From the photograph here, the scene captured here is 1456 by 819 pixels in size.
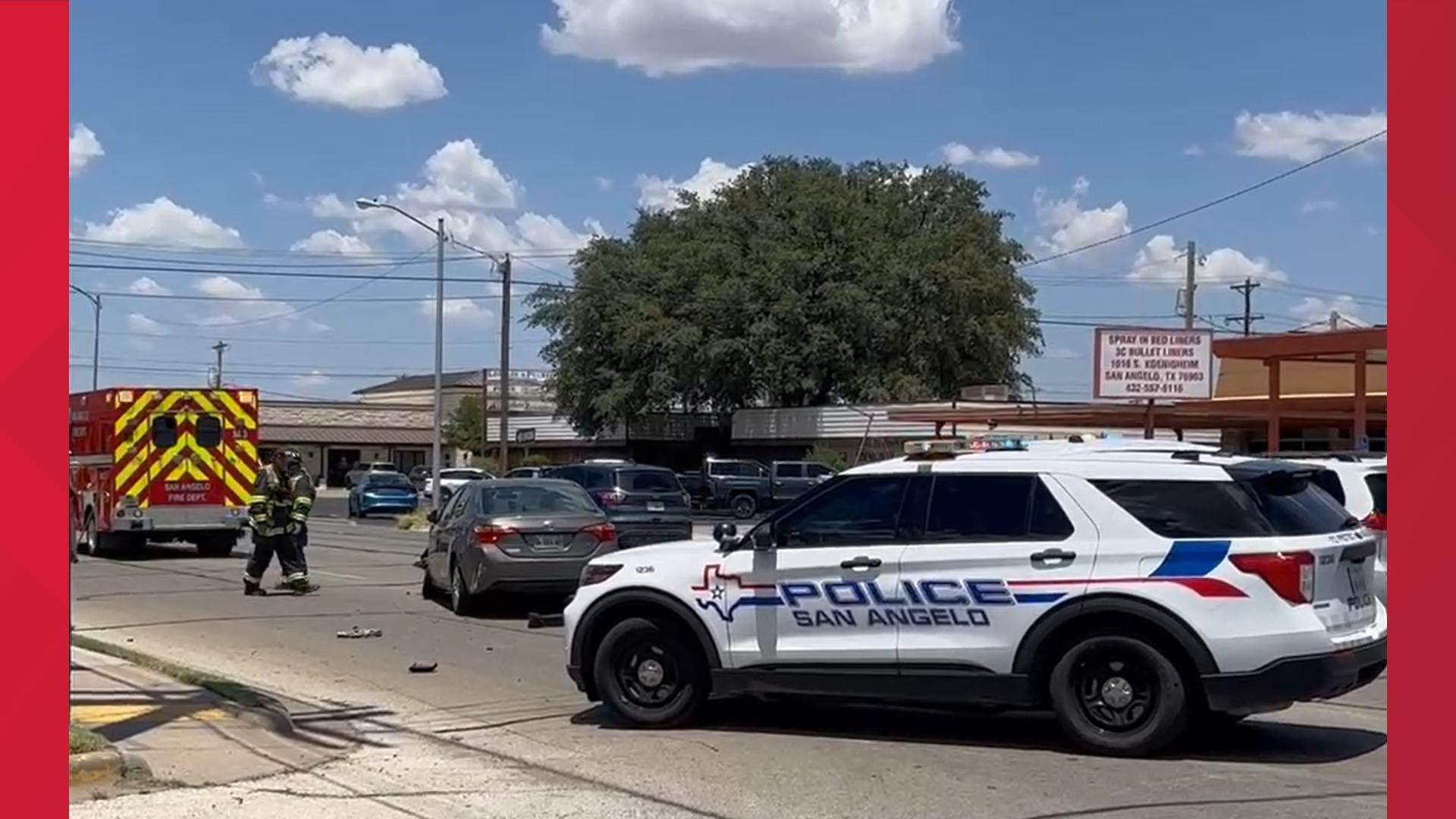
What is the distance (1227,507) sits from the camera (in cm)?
931

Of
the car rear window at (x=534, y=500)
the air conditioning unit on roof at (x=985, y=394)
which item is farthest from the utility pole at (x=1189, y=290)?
the car rear window at (x=534, y=500)

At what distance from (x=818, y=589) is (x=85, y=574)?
648 inches

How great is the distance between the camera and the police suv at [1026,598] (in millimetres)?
9062

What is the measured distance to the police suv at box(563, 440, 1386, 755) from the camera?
29.7 ft

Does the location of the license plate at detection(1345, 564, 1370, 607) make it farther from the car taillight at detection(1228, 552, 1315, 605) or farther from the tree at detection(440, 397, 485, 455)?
the tree at detection(440, 397, 485, 455)

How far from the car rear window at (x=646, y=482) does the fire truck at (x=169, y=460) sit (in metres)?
5.98

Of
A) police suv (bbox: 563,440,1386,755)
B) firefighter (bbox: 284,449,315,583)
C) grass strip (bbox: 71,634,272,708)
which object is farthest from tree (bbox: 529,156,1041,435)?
police suv (bbox: 563,440,1386,755)

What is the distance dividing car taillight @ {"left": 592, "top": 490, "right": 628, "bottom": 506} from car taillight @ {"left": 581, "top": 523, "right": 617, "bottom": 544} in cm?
836

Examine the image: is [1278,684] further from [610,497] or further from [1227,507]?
[610,497]

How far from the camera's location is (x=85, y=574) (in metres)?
23.3

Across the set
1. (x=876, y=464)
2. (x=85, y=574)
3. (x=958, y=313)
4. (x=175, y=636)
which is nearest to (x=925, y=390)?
(x=958, y=313)

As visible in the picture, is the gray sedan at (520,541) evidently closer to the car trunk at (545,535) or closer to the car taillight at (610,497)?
the car trunk at (545,535)

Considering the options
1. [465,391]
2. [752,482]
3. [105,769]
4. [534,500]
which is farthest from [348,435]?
[105,769]
